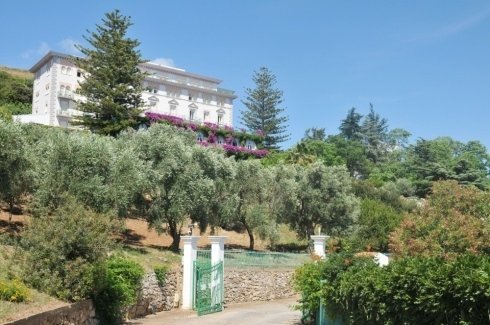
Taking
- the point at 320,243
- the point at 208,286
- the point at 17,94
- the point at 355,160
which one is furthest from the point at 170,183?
the point at 355,160

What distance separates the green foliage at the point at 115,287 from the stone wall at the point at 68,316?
608mm

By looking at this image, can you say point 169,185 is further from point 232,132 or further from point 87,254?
point 232,132

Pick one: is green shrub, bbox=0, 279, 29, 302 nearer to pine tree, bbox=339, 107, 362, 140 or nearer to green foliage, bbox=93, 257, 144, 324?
green foliage, bbox=93, 257, 144, 324

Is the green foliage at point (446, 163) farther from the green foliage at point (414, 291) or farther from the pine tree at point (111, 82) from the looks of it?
the green foliage at point (414, 291)

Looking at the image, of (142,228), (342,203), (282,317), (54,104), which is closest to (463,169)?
(342,203)

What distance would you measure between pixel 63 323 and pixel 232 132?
62506 mm

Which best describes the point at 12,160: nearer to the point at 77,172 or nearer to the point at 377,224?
the point at 77,172

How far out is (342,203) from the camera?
38.4 metres

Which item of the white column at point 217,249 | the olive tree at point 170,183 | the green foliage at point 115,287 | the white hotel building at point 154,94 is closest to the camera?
the green foliage at point 115,287

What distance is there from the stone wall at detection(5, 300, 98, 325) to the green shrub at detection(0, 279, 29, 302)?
84 cm

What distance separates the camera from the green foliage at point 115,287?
51.7 ft

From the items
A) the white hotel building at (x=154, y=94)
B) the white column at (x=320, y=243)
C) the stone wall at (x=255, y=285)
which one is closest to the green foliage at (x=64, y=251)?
the white column at (x=320, y=243)

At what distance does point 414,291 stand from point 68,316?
323 inches

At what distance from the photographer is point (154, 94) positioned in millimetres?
79938
